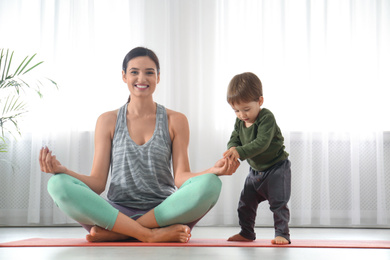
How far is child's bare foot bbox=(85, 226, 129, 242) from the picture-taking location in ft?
6.83

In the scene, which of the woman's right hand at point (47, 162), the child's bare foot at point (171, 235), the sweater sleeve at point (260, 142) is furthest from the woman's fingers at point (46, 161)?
the sweater sleeve at point (260, 142)

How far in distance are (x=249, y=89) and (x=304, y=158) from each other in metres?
1.67

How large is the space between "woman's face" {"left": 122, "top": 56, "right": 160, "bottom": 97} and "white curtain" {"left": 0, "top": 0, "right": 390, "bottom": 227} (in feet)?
4.45

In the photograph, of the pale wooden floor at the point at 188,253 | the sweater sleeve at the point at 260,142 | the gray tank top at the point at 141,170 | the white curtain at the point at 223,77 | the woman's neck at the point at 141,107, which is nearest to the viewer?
the pale wooden floor at the point at 188,253

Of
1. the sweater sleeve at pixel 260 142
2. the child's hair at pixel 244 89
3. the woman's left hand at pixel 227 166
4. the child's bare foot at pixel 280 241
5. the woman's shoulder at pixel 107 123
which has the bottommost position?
the child's bare foot at pixel 280 241

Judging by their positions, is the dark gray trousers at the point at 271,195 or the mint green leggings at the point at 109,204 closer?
the mint green leggings at the point at 109,204

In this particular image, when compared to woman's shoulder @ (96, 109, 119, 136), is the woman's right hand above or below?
below

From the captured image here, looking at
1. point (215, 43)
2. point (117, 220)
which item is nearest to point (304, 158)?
point (215, 43)

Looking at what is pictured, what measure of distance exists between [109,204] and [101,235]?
133mm

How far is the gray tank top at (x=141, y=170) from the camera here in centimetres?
230

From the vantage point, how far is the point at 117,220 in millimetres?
2057

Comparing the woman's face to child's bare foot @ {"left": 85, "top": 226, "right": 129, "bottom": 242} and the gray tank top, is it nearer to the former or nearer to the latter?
the gray tank top

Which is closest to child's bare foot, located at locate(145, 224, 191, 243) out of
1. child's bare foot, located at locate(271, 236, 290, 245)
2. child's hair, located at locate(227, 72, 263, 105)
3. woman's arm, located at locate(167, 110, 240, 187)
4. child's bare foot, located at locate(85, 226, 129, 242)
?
child's bare foot, located at locate(85, 226, 129, 242)

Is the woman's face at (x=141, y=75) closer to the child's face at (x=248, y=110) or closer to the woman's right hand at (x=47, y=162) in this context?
the child's face at (x=248, y=110)
